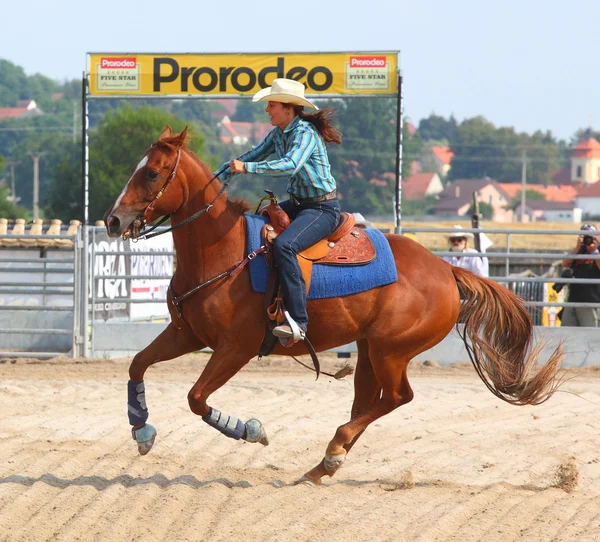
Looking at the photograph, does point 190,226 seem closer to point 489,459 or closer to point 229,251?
point 229,251

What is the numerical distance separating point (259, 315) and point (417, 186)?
12851 centimetres

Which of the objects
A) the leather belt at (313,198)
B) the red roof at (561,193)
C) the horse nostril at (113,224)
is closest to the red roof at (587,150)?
the red roof at (561,193)

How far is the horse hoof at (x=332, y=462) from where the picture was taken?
20.3 ft

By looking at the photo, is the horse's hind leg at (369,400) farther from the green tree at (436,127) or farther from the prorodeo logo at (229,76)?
the green tree at (436,127)

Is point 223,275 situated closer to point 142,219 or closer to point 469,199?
point 142,219

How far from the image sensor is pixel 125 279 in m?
13.2

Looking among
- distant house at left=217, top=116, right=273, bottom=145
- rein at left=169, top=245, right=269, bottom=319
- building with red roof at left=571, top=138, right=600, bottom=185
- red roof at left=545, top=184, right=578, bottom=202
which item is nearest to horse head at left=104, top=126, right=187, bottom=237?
rein at left=169, top=245, right=269, bottom=319

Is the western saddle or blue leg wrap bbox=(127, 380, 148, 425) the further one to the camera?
blue leg wrap bbox=(127, 380, 148, 425)

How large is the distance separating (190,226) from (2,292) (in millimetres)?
7765

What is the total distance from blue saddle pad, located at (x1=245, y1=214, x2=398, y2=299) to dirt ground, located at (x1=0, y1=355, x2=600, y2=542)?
1233 millimetres

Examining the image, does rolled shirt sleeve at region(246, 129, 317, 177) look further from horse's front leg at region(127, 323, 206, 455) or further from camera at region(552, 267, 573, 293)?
camera at region(552, 267, 573, 293)

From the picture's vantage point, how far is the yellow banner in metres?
14.3

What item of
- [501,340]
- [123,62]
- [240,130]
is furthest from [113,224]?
[240,130]

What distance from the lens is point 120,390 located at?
988 cm
